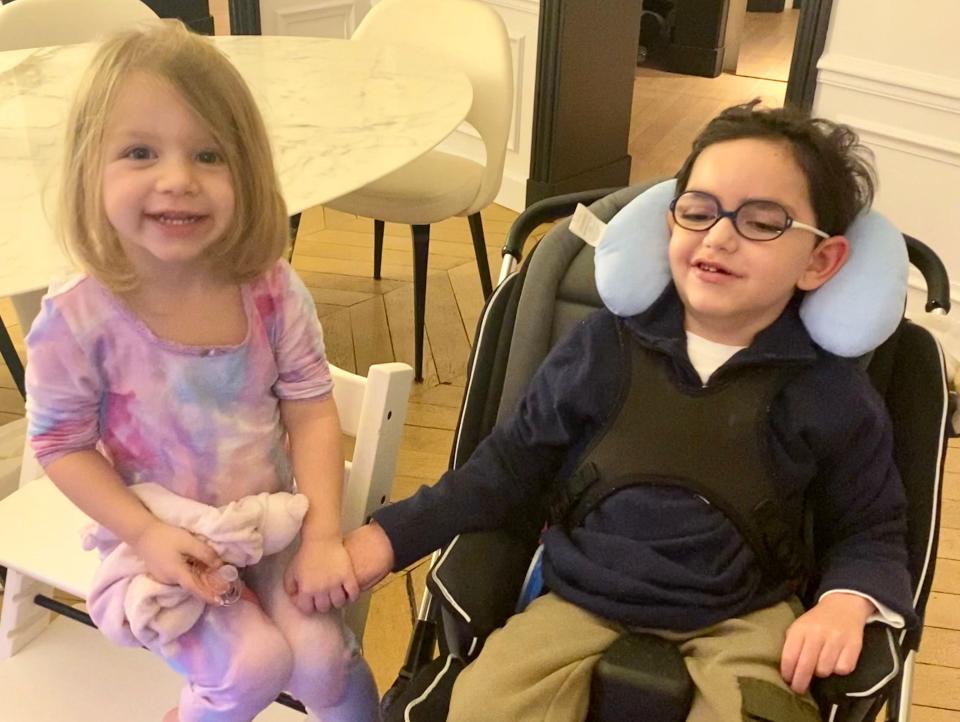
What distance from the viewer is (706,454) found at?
1104 millimetres

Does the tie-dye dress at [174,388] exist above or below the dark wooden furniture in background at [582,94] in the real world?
above

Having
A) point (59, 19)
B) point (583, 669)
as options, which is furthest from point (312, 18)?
point (583, 669)

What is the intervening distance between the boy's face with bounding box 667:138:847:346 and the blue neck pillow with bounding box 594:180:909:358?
26 mm

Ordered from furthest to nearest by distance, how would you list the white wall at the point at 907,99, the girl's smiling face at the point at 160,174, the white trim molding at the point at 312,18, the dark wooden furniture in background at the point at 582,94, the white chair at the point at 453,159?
the white trim molding at the point at 312,18
the dark wooden furniture in background at the point at 582,94
the white wall at the point at 907,99
the white chair at the point at 453,159
the girl's smiling face at the point at 160,174

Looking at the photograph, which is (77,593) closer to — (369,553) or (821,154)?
(369,553)

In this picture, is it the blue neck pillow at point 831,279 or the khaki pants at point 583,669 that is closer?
the khaki pants at point 583,669

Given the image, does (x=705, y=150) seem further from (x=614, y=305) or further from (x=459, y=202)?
(x=459, y=202)

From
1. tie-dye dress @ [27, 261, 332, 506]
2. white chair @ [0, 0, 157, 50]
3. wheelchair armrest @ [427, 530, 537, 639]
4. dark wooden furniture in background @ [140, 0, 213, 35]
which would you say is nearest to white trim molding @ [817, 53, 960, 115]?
white chair @ [0, 0, 157, 50]

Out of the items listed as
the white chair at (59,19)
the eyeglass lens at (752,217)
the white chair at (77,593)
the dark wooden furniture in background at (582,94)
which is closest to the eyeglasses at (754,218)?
the eyeglass lens at (752,217)

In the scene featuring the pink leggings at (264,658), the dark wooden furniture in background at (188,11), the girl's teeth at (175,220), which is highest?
the girl's teeth at (175,220)

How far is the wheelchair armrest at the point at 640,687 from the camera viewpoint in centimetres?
97

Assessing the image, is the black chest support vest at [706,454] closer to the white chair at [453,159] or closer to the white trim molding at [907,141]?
the white chair at [453,159]

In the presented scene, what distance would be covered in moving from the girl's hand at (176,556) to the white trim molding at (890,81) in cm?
218

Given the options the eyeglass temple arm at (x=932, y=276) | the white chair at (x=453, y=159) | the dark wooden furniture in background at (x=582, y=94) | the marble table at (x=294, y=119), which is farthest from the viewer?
the dark wooden furniture in background at (x=582, y=94)
